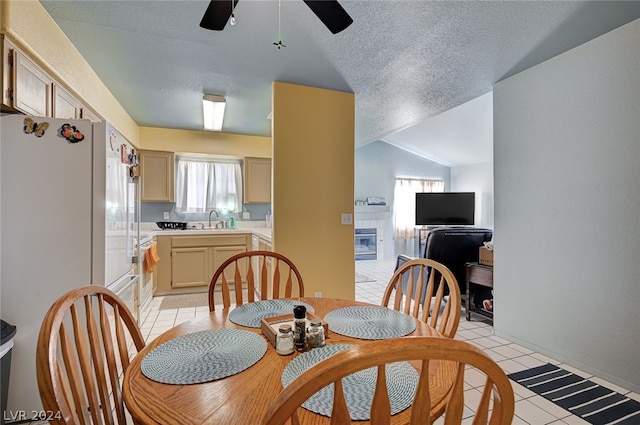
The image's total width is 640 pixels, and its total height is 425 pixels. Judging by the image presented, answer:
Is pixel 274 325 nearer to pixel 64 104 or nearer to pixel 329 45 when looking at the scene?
pixel 329 45

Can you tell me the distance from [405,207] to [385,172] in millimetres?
1023

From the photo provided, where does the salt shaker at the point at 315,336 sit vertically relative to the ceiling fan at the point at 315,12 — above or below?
below

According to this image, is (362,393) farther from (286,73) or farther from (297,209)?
(286,73)

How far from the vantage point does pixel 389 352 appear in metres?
0.54

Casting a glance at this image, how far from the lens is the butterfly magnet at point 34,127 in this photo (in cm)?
170

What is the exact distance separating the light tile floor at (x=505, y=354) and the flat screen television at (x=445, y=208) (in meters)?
3.25

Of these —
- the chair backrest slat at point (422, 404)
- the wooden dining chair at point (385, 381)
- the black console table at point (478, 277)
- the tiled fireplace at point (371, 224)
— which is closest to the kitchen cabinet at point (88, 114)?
the wooden dining chair at point (385, 381)

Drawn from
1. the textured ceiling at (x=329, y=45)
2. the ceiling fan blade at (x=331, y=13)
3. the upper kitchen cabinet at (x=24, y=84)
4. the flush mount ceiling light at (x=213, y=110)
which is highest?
the textured ceiling at (x=329, y=45)

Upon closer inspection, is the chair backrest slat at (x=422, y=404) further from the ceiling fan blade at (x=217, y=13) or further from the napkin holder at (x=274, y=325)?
the ceiling fan blade at (x=217, y=13)

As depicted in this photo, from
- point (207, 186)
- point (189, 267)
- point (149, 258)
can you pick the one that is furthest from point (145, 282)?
point (207, 186)

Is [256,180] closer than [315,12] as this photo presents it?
No

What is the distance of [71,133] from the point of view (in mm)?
1766

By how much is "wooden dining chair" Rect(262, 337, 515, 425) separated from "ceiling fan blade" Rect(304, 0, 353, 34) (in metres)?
1.44

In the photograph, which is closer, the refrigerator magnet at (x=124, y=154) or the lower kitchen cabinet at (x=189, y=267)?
the refrigerator magnet at (x=124, y=154)
